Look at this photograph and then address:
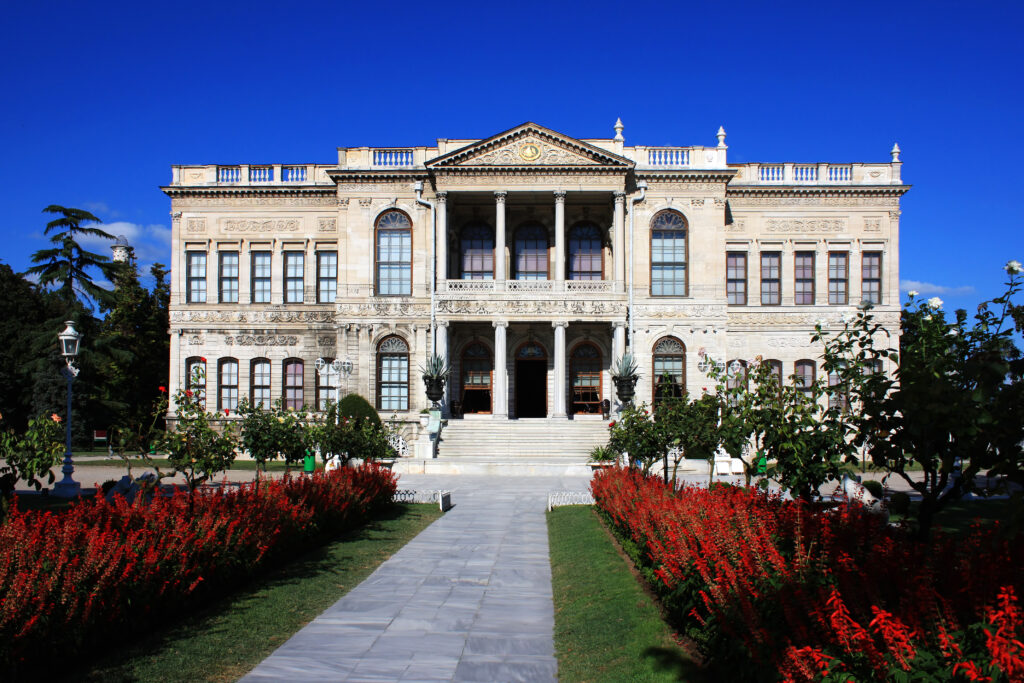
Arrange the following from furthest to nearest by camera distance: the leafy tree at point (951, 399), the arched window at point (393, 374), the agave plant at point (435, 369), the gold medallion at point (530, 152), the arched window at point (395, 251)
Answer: the arched window at point (395, 251)
the arched window at point (393, 374)
the gold medallion at point (530, 152)
the agave plant at point (435, 369)
the leafy tree at point (951, 399)

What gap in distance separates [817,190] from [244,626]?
33833 mm

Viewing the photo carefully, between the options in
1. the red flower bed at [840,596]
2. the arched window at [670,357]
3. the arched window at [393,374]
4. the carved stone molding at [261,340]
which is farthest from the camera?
the carved stone molding at [261,340]

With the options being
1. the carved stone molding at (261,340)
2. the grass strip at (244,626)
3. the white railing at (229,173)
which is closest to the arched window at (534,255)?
the carved stone molding at (261,340)

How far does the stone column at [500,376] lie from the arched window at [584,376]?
4162mm

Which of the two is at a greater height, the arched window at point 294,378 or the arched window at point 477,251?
the arched window at point 477,251

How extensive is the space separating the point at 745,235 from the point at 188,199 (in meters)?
26.3

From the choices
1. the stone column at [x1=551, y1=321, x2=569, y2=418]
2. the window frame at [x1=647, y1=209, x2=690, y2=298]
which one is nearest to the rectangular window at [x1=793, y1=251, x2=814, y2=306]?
the window frame at [x1=647, y1=209, x2=690, y2=298]

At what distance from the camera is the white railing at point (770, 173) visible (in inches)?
1431

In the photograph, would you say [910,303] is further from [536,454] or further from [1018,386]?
[536,454]

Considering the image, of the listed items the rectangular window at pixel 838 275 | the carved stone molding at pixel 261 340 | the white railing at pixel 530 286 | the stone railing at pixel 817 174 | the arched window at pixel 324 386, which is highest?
the stone railing at pixel 817 174

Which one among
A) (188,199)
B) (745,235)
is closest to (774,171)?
(745,235)

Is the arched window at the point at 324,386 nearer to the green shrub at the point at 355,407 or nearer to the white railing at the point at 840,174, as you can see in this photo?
the green shrub at the point at 355,407

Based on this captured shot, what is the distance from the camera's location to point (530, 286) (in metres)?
33.8

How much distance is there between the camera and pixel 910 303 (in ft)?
29.3
